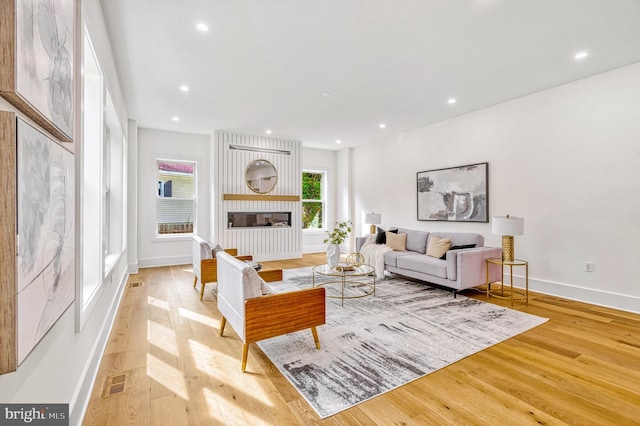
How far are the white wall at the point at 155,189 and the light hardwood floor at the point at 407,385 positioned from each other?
3.41 m

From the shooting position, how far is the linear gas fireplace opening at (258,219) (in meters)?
6.71

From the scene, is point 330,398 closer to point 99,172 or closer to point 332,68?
point 99,172

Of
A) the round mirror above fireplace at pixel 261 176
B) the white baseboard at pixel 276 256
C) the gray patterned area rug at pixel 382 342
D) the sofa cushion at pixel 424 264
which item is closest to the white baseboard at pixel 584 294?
the gray patterned area rug at pixel 382 342

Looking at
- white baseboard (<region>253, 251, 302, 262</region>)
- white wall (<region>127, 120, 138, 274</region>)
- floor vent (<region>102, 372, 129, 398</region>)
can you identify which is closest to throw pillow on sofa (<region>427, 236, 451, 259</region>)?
white baseboard (<region>253, 251, 302, 262</region>)

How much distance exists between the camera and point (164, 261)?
21.0 feet

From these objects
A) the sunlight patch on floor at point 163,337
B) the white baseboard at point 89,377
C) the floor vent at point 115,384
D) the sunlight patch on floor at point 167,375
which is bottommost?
the floor vent at point 115,384

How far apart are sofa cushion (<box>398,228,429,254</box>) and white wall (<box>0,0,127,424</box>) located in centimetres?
437

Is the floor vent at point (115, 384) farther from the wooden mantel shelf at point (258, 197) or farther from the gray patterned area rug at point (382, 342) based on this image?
the wooden mantel shelf at point (258, 197)

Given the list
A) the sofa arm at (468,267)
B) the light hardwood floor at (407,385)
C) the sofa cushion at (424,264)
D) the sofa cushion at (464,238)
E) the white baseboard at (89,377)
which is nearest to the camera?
the white baseboard at (89,377)

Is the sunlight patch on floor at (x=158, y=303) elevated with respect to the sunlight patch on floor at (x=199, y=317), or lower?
elevated

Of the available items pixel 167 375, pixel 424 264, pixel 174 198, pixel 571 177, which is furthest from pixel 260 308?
pixel 174 198

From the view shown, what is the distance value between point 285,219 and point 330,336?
472cm

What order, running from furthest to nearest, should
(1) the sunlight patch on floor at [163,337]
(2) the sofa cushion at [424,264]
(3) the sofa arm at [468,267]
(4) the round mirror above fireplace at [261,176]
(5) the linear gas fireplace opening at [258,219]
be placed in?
(4) the round mirror above fireplace at [261,176] < (5) the linear gas fireplace opening at [258,219] < (2) the sofa cushion at [424,264] < (3) the sofa arm at [468,267] < (1) the sunlight patch on floor at [163,337]

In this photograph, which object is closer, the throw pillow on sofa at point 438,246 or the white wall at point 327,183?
the throw pillow on sofa at point 438,246
